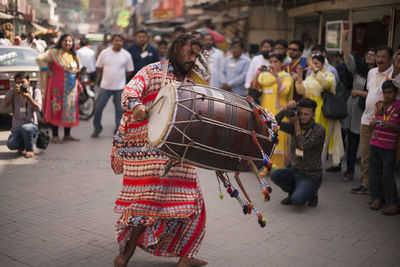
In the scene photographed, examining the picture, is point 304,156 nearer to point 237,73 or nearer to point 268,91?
point 268,91

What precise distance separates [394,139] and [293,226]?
4.98 ft

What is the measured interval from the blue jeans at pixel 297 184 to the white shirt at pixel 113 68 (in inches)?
189

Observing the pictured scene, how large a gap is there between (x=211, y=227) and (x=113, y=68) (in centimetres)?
549

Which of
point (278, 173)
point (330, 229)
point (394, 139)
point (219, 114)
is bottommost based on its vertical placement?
point (330, 229)

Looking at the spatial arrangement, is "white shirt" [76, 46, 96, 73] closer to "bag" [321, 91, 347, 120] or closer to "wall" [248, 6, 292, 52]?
"wall" [248, 6, 292, 52]

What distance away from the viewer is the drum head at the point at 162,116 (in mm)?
3102

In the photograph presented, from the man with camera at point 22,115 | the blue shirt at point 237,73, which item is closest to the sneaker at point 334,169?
the blue shirt at point 237,73

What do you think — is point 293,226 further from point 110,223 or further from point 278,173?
point 110,223

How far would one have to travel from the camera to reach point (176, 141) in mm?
3158

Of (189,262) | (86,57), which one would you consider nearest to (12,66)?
(86,57)

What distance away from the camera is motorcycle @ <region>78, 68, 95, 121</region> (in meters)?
12.1

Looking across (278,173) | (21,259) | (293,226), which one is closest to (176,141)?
(21,259)

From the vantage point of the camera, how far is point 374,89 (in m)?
6.05

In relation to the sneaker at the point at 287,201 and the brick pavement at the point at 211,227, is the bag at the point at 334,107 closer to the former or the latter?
the brick pavement at the point at 211,227
